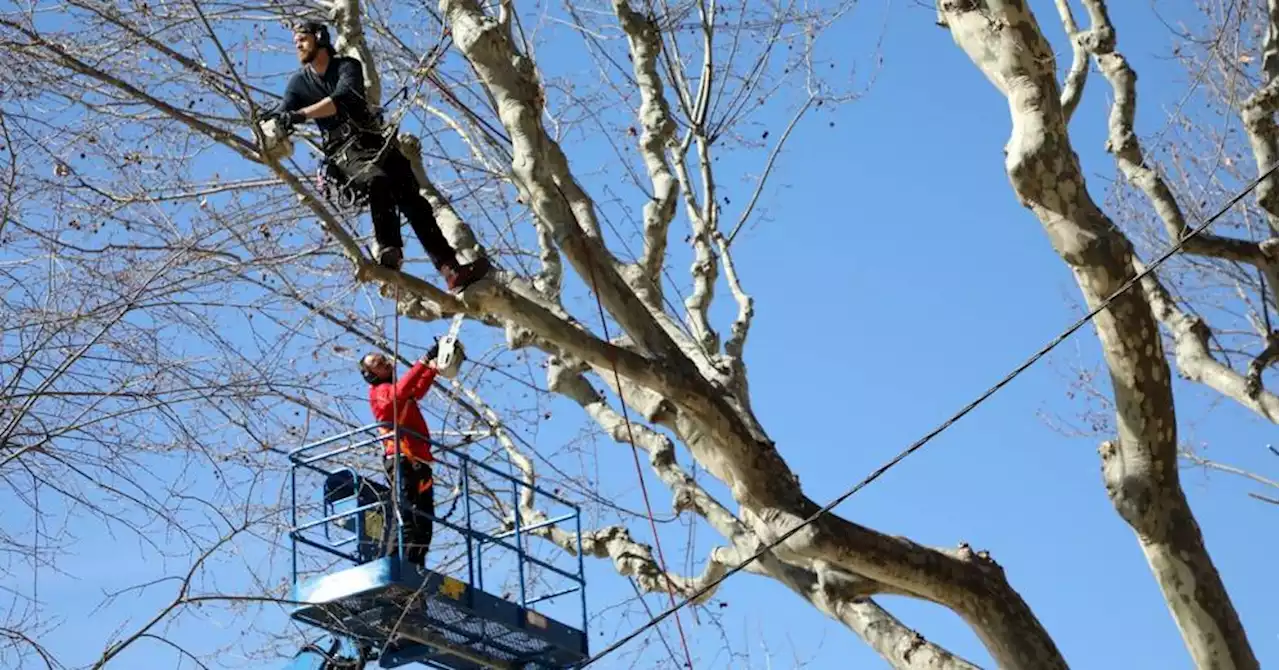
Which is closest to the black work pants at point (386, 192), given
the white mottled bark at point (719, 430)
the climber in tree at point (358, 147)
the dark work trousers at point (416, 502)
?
the climber in tree at point (358, 147)

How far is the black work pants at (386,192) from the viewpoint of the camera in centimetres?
797

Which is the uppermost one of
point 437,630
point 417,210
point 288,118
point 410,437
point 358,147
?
point 358,147

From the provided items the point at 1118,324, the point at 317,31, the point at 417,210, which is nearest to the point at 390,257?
the point at 417,210

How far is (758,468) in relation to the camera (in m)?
7.83

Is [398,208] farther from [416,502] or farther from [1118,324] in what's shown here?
[1118,324]

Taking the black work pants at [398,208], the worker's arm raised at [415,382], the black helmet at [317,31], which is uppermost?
the black helmet at [317,31]

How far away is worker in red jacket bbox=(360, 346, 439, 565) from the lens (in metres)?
8.80

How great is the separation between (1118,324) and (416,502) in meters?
3.65

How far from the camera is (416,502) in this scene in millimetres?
9062

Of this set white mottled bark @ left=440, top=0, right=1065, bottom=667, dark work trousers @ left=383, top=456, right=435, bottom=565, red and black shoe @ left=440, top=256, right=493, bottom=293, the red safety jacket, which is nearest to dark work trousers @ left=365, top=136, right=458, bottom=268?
red and black shoe @ left=440, top=256, right=493, bottom=293

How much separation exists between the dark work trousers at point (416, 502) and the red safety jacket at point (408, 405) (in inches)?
2.8

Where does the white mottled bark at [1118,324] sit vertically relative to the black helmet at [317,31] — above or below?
below

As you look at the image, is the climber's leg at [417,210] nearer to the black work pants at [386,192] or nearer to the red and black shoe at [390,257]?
the black work pants at [386,192]

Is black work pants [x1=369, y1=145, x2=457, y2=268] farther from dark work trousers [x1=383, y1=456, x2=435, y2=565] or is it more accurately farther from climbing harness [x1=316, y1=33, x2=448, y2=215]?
dark work trousers [x1=383, y1=456, x2=435, y2=565]
